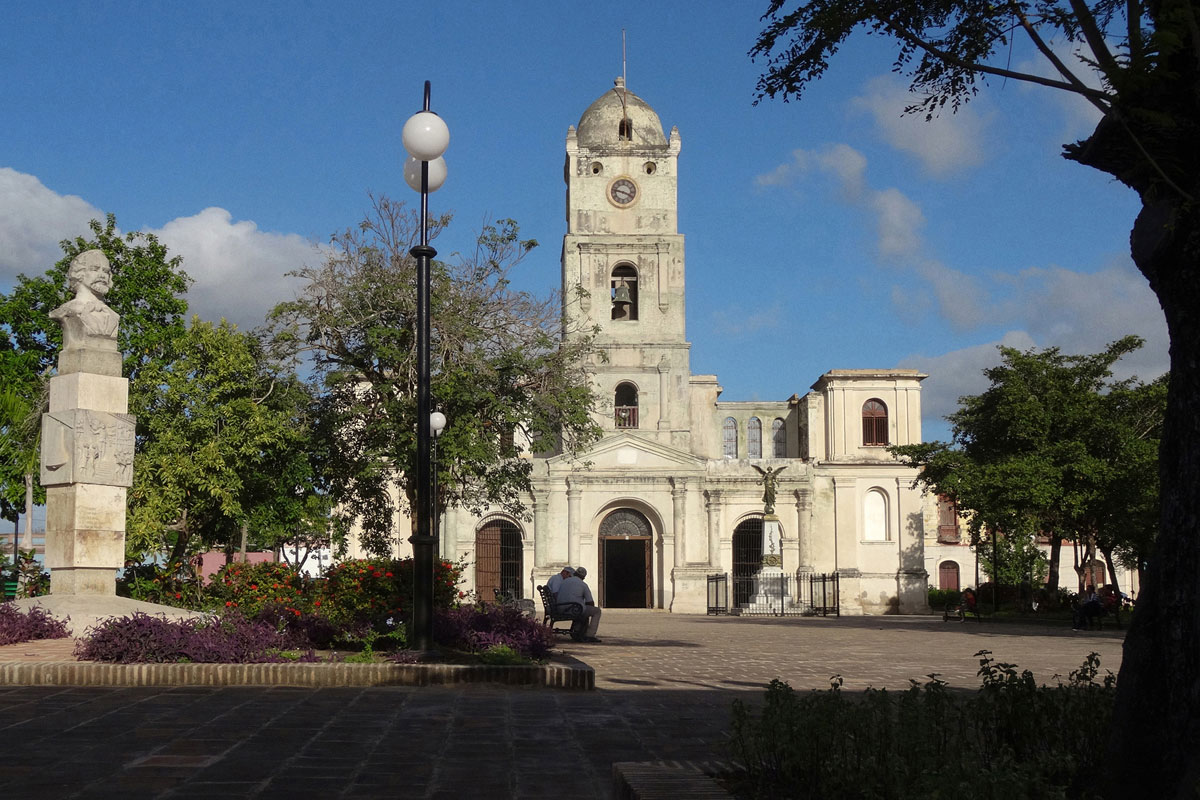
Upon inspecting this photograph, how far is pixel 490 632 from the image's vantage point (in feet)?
42.0

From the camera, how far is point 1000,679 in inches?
250

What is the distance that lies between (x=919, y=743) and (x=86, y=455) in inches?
522

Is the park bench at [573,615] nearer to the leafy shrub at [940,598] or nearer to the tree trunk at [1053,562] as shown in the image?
the tree trunk at [1053,562]

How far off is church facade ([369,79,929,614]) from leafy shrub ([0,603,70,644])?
2841 centimetres

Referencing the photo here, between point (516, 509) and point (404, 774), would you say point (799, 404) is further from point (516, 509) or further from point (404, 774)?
point (404, 774)

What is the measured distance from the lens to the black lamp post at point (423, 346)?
1112cm

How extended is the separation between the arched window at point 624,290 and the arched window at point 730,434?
9.10 metres

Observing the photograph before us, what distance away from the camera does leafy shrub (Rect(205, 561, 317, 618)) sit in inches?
564

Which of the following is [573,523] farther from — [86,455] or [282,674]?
[282,674]

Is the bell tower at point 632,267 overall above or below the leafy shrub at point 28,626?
above

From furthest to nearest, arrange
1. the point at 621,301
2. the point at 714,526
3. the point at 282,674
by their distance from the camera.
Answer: the point at 621,301
the point at 714,526
the point at 282,674

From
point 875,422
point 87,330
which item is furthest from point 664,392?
point 87,330

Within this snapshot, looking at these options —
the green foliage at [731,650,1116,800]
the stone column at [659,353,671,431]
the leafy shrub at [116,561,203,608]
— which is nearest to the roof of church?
the stone column at [659,353,671,431]

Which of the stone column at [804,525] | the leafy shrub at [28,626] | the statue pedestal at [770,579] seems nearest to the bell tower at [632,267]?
the stone column at [804,525]
